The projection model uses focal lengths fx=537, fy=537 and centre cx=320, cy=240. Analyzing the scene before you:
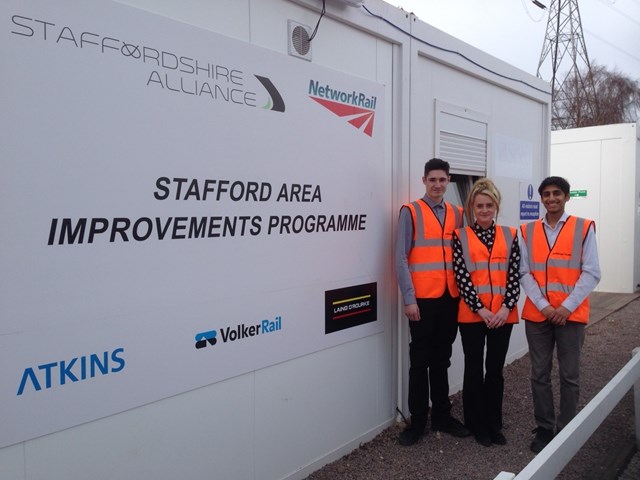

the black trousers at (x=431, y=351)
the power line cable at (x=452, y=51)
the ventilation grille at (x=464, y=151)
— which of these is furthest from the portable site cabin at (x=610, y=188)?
the black trousers at (x=431, y=351)

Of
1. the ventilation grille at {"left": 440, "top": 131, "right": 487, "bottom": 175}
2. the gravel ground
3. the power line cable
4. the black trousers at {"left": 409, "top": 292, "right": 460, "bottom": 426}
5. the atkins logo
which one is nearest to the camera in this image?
the atkins logo

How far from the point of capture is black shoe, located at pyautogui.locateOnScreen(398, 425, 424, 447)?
372 centimetres

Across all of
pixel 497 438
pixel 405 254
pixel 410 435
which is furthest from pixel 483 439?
pixel 405 254

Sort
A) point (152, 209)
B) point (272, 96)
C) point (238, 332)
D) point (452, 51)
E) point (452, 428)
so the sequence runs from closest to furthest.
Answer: point (152, 209) → point (238, 332) → point (272, 96) → point (452, 428) → point (452, 51)

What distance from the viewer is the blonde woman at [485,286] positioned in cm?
352

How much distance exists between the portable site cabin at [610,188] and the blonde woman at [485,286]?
304 inches

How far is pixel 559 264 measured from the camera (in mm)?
3492

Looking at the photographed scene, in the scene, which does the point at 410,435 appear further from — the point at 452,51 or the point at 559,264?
the point at 452,51

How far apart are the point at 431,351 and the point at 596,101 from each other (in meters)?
31.0

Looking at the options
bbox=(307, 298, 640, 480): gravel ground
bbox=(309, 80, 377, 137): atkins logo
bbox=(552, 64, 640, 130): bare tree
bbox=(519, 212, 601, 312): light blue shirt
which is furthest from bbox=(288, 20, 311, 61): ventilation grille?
bbox=(552, 64, 640, 130): bare tree

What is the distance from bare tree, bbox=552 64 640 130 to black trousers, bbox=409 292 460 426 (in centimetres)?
2703

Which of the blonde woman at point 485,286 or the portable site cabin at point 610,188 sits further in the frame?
the portable site cabin at point 610,188

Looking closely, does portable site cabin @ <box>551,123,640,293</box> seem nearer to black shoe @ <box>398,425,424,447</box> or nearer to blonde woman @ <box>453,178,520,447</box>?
blonde woman @ <box>453,178,520,447</box>

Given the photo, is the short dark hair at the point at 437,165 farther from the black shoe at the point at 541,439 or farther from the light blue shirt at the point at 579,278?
the black shoe at the point at 541,439
